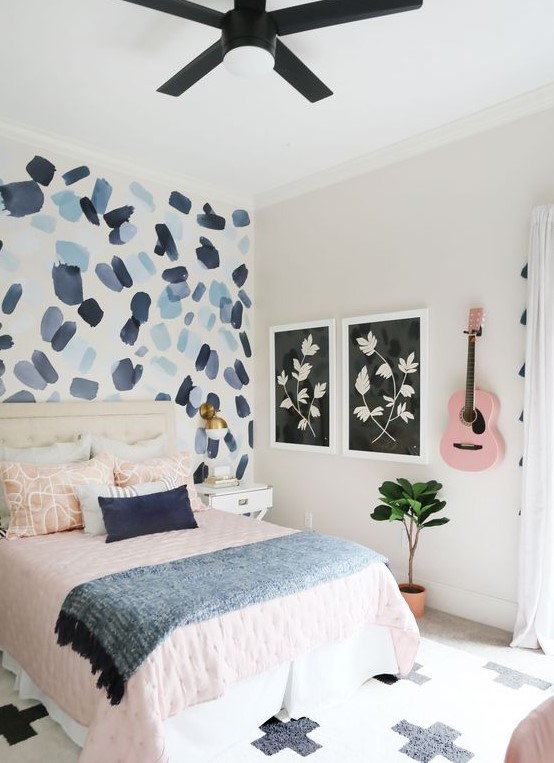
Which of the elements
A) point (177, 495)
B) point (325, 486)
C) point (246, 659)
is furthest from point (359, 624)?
point (325, 486)

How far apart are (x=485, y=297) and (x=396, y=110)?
3.80 ft

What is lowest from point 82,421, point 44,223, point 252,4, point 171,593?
point 171,593

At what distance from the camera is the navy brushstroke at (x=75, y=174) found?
12.2 feet

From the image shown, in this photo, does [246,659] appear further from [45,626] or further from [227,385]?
[227,385]

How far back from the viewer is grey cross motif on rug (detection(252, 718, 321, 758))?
214 centimetres

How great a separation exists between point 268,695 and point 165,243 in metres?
3.04

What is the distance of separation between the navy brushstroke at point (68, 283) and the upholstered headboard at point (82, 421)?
0.67 m

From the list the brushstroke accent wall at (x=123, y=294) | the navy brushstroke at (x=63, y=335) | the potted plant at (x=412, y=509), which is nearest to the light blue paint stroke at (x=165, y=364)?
the brushstroke accent wall at (x=123, y=294)

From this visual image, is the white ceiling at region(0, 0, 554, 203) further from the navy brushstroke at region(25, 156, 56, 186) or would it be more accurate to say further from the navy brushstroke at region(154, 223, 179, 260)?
the navy brushstroke at region(154, 223, 179, 260)

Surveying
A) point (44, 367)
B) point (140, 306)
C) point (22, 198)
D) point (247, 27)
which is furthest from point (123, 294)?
point (247, 27)

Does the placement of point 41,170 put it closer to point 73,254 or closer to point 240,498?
point 73,254

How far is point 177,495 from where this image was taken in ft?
10.5

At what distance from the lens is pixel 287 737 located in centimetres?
221

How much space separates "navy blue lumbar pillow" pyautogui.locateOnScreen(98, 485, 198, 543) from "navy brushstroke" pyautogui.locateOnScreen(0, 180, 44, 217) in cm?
182
